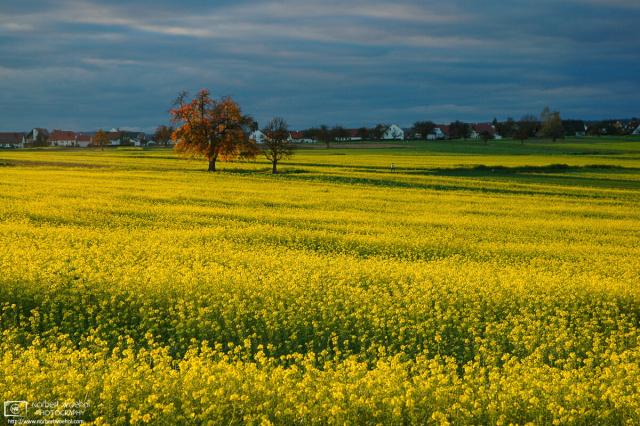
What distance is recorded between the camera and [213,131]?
69.3 meters

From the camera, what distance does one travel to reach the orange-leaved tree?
68.9 m

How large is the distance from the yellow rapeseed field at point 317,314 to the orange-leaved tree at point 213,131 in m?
34.5

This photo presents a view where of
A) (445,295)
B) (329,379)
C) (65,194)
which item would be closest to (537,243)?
(445,295)

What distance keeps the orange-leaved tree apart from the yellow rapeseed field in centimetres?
3447

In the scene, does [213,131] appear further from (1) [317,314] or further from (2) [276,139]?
(1) [317,314]

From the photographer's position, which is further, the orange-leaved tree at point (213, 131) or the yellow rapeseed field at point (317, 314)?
the orange-leaved tree at point (213, 131)

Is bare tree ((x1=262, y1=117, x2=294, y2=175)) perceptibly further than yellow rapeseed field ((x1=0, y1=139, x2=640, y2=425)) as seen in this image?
Yes

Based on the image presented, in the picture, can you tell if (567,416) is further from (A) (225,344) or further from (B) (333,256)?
(B) (333,256)

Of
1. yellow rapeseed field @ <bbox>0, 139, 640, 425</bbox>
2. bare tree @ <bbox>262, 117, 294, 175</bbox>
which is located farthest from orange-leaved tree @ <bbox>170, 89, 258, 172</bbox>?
yellow rapeseed field @ <bbox>0, 139, 640, 425</bbox>

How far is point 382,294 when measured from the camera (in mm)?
14539

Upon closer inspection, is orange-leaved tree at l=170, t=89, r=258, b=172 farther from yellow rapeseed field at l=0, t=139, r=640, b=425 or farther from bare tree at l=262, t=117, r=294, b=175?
yellow rapeseed field at l=0, t=139, r=640, b=425

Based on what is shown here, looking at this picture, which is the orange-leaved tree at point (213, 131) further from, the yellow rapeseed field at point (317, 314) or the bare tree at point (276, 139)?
the yellow rapeseed field at point (317, 314)

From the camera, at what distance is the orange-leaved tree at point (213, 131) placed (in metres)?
68.9

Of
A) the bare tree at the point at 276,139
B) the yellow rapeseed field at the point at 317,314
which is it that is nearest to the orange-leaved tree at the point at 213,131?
the bare tree at the point at 276,139
